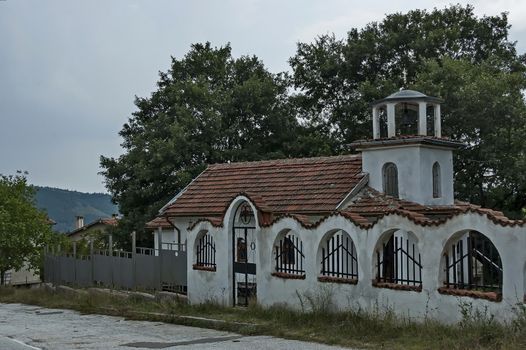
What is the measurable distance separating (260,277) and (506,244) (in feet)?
22.7

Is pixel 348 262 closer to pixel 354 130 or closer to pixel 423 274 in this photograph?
pixel 423 274

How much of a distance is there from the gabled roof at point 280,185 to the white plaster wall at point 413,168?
0.60 meters

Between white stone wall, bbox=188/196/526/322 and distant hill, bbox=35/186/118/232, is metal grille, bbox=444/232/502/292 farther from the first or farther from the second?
distant hill, bbox=35/186/118/232

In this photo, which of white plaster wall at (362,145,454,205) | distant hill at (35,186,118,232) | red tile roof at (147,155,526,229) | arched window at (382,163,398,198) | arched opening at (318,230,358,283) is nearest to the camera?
arched opening at (318,230,358,283)

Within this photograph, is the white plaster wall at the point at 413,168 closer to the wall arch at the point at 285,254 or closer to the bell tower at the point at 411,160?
the bell tower at the point at 411,160

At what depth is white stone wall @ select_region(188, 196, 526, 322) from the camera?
1202 cm

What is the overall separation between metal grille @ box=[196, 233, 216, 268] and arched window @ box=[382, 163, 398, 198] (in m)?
6.38

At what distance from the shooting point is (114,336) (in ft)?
48.8

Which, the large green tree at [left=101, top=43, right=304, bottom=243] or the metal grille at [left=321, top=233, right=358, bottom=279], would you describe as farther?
the large green tree at [left=101, top=43, right=304, bottom=243]

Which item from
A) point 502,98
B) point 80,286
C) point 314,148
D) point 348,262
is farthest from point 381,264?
point 314,148

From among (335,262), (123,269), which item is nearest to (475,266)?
(335,262)

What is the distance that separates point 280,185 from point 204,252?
17.8 feet

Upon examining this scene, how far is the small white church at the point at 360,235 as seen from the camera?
1295 centimetres

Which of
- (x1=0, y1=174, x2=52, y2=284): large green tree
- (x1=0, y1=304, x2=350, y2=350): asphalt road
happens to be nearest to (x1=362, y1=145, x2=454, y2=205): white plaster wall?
(x1=0, y1=304, x2=350, y2=350): asphalt road
